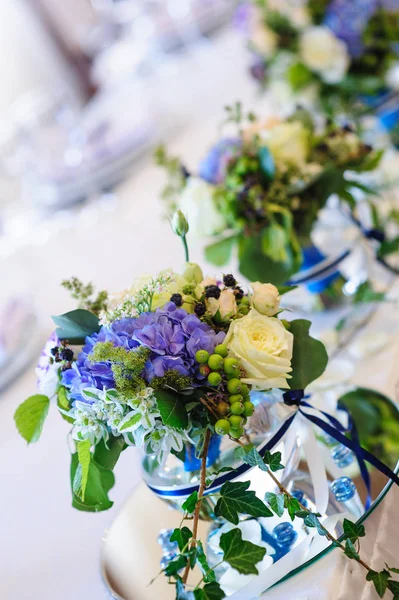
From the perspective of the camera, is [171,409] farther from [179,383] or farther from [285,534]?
[285,534]

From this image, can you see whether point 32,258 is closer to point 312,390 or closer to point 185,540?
point 312,390

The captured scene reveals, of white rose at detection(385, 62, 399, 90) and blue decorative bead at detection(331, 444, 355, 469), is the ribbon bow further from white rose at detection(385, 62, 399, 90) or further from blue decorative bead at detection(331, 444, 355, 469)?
white rose at detection(385, 62, 399, 90)

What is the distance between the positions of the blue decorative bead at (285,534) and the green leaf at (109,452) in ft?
0.67

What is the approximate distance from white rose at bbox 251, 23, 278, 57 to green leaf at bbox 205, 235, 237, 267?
830mm

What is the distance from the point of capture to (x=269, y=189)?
3.57ft

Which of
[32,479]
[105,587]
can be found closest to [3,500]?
[32,479]

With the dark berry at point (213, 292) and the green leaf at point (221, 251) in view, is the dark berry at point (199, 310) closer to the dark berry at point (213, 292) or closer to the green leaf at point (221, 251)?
the dark berry at point (213, 292)

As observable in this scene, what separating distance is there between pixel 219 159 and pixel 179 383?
2.02 ft

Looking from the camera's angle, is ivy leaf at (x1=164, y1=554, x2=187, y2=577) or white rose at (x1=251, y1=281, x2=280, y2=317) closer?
ivy leaf at (x1=164, y1=554, x2=187, y2=577)

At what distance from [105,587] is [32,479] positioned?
13.3 inches

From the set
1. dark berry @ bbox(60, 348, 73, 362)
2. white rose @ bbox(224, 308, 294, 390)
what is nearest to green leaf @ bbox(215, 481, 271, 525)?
white rose @ bbox(224, 308, 294, 390)

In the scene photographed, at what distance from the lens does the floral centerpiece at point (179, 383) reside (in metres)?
0.60

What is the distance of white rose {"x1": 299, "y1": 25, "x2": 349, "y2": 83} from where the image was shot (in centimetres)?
163

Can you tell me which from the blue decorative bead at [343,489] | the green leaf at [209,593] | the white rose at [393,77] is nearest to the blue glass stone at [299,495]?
the blue decorative bead at [343,489]
